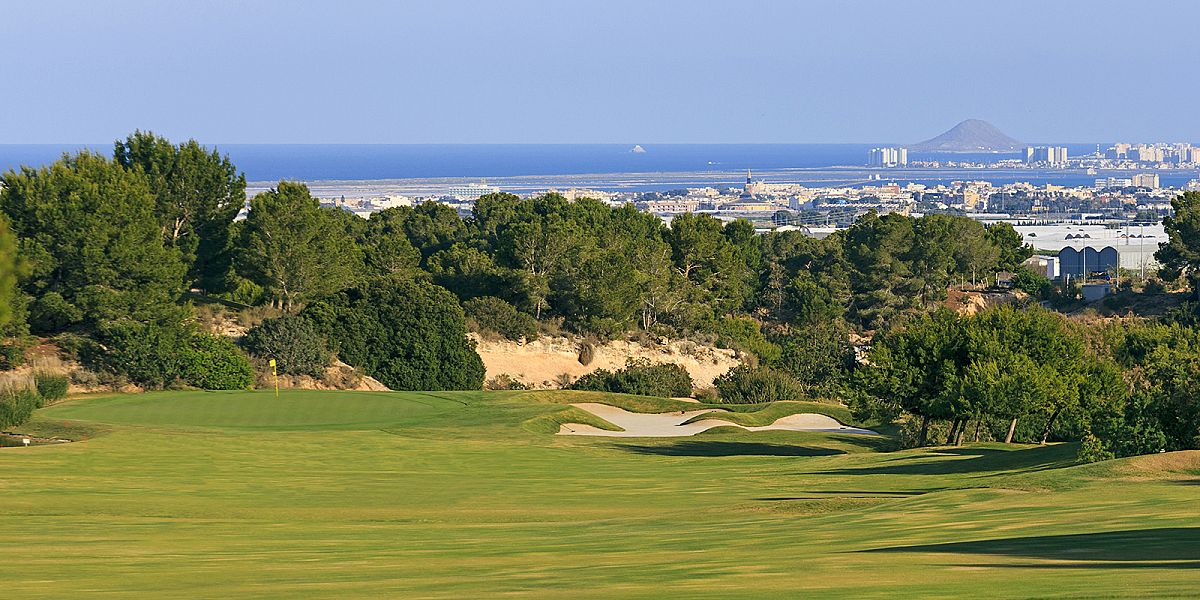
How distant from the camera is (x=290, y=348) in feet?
149

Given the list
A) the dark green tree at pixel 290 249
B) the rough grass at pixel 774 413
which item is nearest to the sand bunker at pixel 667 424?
the rough grass at pixel 774 413

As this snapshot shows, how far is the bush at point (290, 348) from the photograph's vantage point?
4534 cm

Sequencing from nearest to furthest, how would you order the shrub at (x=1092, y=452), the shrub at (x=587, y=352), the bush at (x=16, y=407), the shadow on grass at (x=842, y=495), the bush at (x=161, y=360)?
the shadow on grass at (x=842, y=495)
the shrub at (x=1092, y=452)
the bush at (x=16, y=407)
the bush at (x=161, y=360)
the shrub at (x=587, y=352)

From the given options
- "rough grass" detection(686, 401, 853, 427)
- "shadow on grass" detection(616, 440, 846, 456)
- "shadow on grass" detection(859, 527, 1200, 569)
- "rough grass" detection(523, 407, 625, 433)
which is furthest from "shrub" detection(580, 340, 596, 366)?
"shadow on grass" detection(859, 527, 1200, 569)

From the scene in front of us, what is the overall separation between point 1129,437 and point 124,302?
31079 mm

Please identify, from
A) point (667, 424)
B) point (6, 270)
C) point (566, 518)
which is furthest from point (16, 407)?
point (667, 424)

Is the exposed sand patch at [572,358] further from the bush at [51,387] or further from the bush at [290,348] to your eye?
the bush at [51,387]

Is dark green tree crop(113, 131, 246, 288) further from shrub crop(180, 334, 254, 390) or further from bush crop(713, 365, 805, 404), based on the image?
bush crop(713, 365, 805, 404)

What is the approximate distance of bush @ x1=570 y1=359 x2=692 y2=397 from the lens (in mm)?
47969

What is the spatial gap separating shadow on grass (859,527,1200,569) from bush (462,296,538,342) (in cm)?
4575

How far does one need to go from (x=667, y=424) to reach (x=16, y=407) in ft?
53.1

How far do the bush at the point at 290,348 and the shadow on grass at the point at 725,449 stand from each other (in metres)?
18.8

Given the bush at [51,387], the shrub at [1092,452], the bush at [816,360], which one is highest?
the shrub at [1092,452]

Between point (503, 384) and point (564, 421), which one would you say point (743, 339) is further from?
point (564, 421)
